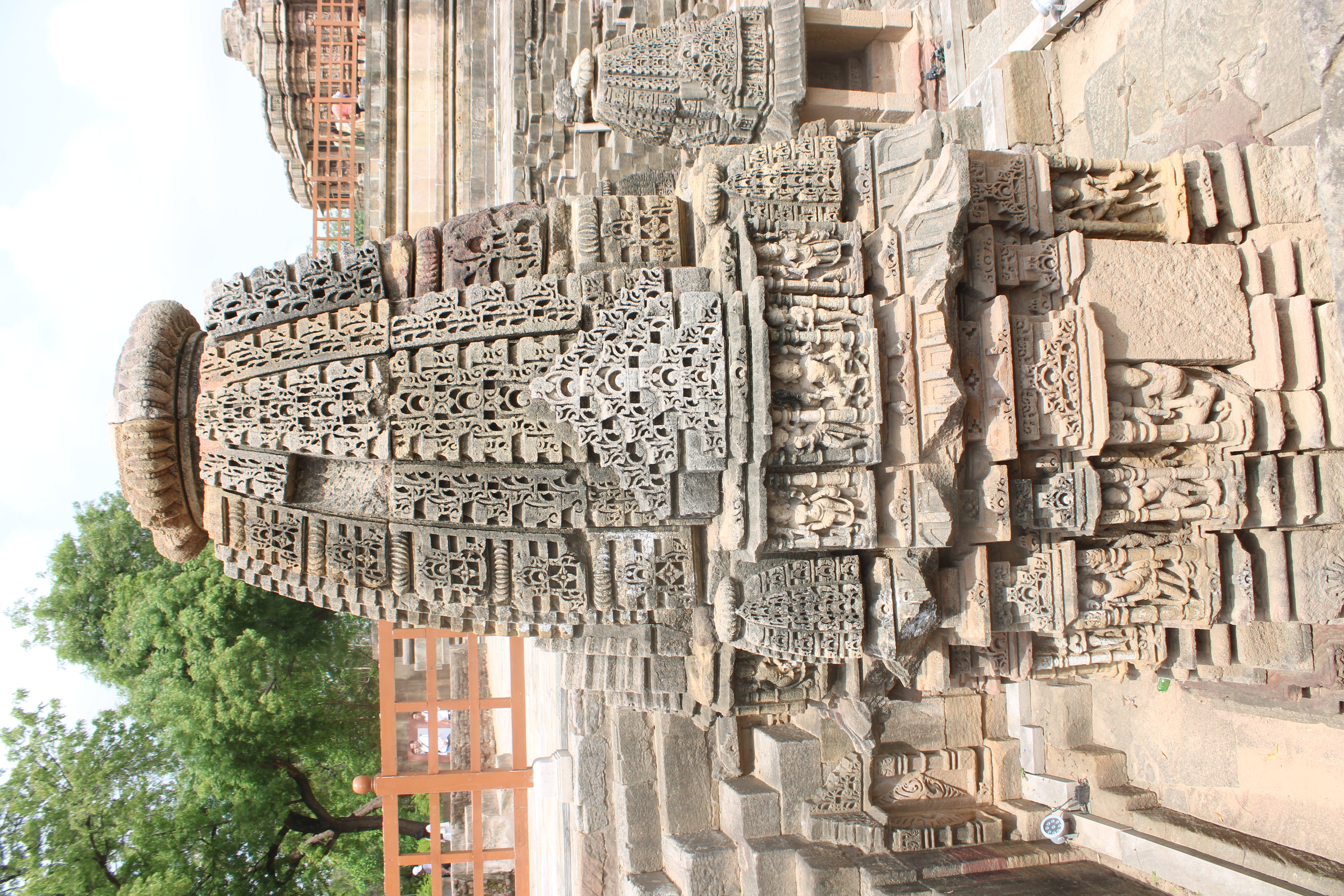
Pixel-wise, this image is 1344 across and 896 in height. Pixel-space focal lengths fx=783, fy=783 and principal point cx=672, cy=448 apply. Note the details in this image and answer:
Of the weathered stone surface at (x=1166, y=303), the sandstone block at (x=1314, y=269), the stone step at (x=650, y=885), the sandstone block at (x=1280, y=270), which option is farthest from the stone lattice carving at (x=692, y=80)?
the stone step at (x=650, y=885)

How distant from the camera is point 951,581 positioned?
402 centimetres

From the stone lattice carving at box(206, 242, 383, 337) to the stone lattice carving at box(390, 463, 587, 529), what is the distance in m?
0.96

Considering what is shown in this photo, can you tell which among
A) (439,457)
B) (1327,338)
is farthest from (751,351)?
(1327,338)

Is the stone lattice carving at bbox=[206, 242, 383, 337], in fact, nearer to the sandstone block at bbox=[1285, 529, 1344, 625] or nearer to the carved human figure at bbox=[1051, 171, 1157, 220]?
the carved human figure at bbox=[1051, 171, 1157, 220]

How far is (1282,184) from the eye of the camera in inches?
159

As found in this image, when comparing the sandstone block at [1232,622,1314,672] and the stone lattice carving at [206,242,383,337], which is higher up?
the stone lattice carving at [206,242,383,337]

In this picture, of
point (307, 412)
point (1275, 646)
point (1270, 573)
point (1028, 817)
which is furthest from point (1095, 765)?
point (307, 412)

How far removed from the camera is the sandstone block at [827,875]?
541cm

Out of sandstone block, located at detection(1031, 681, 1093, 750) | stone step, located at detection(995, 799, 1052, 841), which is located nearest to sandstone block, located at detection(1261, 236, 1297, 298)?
sandstone block, located at detection(1031, 681, 1093, 750)

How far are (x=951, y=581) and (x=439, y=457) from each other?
2655 millimetres

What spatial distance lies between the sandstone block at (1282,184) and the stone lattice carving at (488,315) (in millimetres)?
3577

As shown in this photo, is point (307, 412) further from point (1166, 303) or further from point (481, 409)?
point (1166, 303)

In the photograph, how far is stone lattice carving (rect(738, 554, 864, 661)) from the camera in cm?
388

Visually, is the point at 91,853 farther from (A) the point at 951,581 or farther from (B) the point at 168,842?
(A) the point at 951,581
